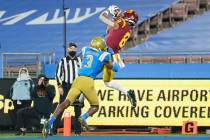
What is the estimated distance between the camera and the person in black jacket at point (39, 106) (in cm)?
1382

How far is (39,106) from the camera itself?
14102 millimetres

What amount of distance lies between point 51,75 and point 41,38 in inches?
280

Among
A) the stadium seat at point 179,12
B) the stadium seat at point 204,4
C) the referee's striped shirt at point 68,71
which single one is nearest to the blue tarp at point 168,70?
the referee's striped shirt at point 68,71

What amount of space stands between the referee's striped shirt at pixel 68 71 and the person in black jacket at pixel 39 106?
1249 mm

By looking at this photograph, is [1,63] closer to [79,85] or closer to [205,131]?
[205,131]

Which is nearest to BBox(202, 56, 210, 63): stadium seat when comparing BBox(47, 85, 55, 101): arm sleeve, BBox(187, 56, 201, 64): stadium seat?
BBox(187, 56, 201, 64): stadium seat

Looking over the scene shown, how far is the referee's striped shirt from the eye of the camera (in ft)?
40.5

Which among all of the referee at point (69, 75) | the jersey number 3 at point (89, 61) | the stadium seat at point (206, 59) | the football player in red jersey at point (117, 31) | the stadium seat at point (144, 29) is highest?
the stadium seat at point (144, 29)

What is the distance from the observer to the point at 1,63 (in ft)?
62.5

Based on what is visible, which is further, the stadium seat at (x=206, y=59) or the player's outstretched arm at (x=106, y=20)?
the stadium seat at (x=206, y=59)

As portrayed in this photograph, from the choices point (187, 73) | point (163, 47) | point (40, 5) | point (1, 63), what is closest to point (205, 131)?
point (187, 73)

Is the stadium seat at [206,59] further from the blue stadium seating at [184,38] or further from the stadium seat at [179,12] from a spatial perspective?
the stadium seat at [179,12]

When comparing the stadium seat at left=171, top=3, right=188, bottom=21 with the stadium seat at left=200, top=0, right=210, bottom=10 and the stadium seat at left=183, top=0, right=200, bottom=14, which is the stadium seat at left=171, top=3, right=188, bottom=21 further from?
the stadium seat at left=200, top=0, right=210, bottom=10

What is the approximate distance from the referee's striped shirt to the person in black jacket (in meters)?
1.25
